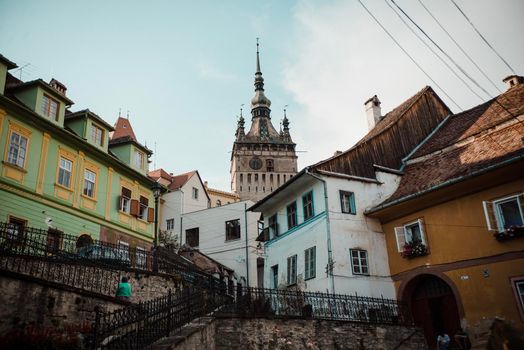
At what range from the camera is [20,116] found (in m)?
21.1

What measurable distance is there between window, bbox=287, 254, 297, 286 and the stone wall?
6704 mm

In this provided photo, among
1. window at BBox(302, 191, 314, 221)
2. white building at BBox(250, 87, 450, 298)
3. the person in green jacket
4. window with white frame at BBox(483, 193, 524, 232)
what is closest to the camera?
the person in green jacket

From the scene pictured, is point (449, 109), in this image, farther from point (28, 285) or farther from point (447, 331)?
point (28, 285)

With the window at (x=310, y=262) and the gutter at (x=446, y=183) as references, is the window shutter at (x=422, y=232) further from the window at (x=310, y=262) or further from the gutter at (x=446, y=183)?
the window at (x=310, y=262)

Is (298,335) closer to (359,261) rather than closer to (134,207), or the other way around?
(359,261)

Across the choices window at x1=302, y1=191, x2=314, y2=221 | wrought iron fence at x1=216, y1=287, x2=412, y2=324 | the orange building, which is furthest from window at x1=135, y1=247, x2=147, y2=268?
the orange building

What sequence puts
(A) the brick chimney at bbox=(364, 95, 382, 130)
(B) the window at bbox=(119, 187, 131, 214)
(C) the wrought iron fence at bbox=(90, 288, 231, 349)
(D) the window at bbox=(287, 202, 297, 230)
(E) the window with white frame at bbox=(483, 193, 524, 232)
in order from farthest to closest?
(A) the brick chimney at bbox=(364, 95, 382, 130), (B) the window at bbox=(119, 187, 131, 214), (D) the window at bbox=(287, 202, 297, 230), (E) the window with white frame at bbox=(483, 193, 524, 232), (C) the wrought iron fence at bbox=(90, 288, 231, 349)

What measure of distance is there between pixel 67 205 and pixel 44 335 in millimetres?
11855

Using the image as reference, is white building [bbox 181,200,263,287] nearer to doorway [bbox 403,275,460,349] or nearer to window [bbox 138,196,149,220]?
window [bbox 138,196,149,220]

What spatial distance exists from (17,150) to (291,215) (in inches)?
536

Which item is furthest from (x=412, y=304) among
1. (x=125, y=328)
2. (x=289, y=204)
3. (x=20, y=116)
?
(x=20, y=116)

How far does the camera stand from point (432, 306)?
20297mm

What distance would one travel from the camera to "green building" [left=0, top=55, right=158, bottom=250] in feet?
67.3

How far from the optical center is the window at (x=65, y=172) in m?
23.0
